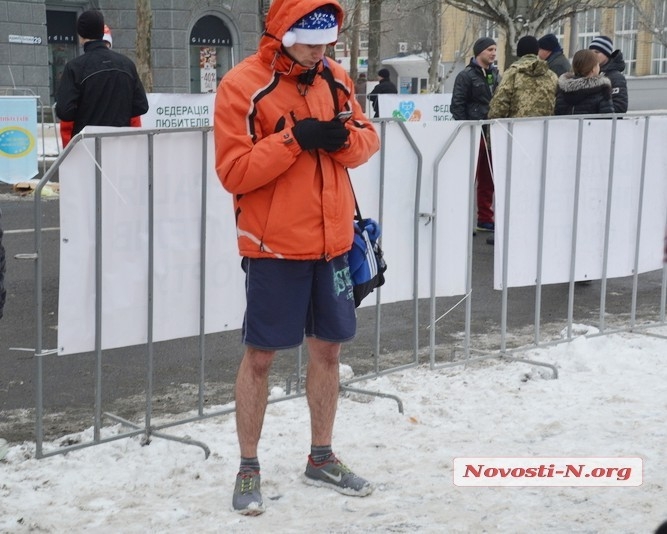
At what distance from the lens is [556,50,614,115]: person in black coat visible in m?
9.34

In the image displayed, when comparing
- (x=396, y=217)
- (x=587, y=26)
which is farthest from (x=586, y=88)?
(x=587, y=26)

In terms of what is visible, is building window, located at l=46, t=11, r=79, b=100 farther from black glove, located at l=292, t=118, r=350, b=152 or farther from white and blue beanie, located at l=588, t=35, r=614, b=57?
black glove, located at l=292, t=118, r=350, b=152

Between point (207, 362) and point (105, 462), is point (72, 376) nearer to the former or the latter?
point (207, 362)

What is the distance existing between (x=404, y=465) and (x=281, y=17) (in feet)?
6.50

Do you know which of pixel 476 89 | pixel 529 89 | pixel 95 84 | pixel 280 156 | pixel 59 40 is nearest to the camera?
pixel 280 156

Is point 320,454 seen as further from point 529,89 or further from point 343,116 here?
point 529,89

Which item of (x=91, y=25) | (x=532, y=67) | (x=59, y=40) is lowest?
(x=532, y=67)

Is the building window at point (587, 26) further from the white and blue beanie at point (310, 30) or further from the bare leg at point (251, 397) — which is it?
the bare leg at point (251, 397)

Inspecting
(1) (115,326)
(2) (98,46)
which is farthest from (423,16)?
(1) (115,326)

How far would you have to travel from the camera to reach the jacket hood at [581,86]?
932 cm

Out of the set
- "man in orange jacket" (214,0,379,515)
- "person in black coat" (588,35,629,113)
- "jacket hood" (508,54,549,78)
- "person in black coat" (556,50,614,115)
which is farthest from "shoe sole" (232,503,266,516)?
"person in black coat" (588,35,629,113)

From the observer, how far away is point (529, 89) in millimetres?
10102

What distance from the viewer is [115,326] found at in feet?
15.5

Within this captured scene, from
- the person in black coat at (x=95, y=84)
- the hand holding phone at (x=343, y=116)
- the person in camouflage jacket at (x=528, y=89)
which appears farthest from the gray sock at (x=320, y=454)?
the person in camouflage jacket at (x=528, y=89)
